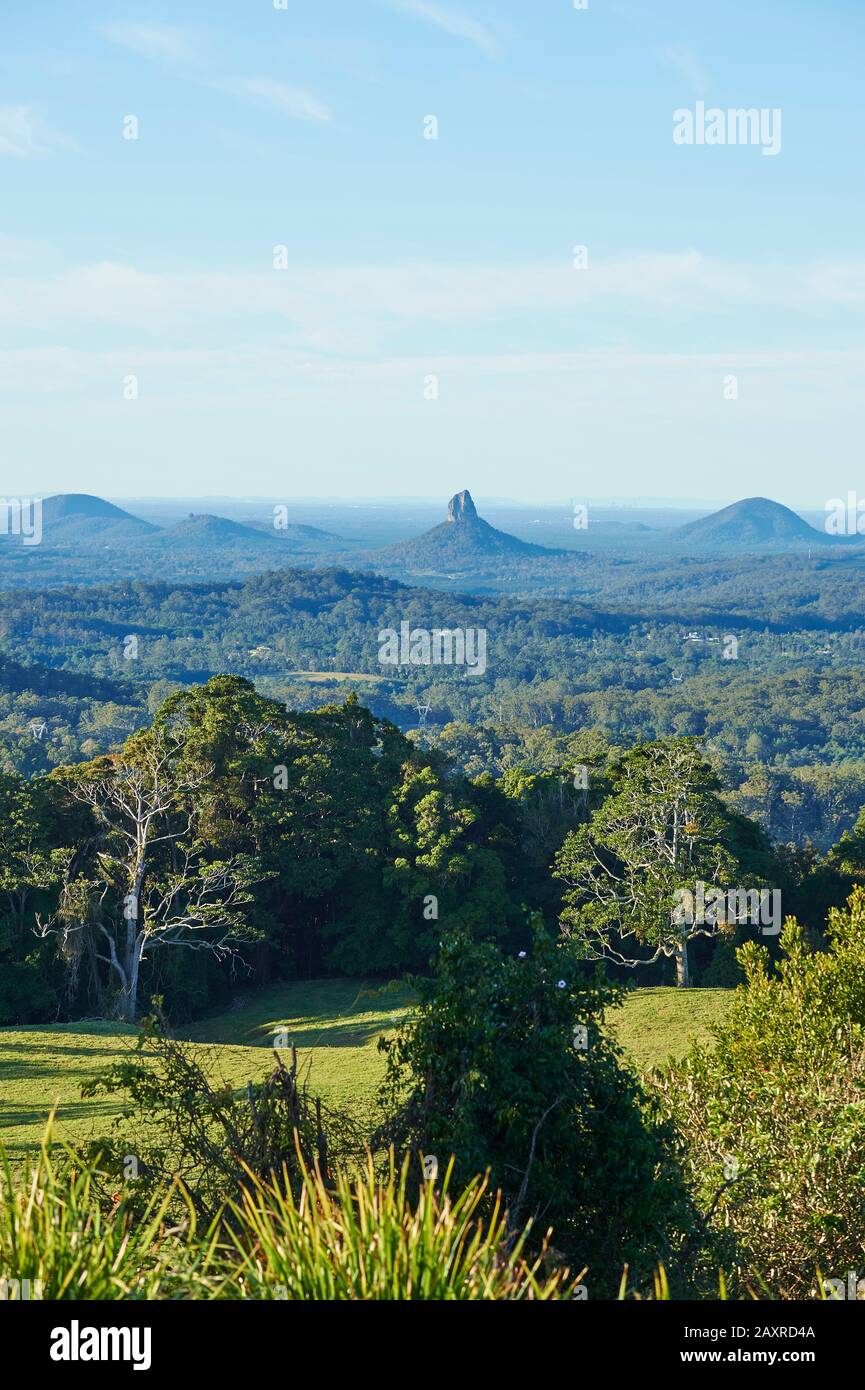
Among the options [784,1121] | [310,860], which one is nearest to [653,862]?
[310,860]

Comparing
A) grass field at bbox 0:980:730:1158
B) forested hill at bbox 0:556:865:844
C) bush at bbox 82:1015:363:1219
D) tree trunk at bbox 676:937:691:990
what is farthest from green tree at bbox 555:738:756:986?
forested hill at bbox 0:556:865:844

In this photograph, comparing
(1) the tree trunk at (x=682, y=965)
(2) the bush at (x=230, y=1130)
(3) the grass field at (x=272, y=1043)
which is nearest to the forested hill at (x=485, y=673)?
(3) the grass field at (x=272, y=1043)

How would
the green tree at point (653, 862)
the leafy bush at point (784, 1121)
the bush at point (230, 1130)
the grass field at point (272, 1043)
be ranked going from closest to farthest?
1. the bush at point (230, 1130)
2. the leafy bush at point (784, 1121)
3. the grass field at point (272, 1043)
4. the green tree at point (653, 862)

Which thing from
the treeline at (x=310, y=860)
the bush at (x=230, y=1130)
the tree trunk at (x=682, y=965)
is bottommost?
the tree trunk at (x=682, y=965)

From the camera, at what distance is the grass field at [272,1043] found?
1421 cm

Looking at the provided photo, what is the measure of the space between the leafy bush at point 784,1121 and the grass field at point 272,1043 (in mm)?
2062

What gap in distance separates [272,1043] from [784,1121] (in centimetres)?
1241

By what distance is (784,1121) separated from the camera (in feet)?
27.6

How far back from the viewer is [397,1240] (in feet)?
12.3

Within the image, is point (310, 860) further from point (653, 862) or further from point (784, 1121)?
point (784, 1121)

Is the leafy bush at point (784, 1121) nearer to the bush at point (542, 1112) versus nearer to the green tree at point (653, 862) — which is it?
the bush at point (542, 1112)

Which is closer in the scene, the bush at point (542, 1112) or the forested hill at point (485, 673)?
the bush at point (542, 1112)

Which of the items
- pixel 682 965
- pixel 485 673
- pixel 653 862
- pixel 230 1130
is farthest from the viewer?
pixel 485 673

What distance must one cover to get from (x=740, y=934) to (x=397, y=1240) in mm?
20751
